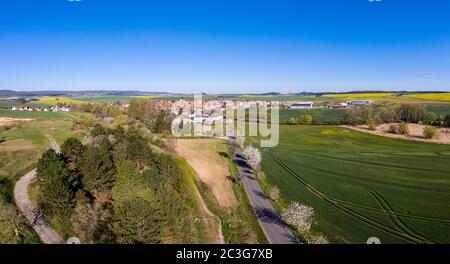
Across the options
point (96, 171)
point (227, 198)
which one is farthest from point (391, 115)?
point (96, 171)

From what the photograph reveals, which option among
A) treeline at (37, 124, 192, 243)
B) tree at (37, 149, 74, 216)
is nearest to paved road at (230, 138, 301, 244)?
treeline at (37, 124, 192, 243)

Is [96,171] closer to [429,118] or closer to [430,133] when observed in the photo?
[430,133]

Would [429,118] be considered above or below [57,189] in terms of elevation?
above

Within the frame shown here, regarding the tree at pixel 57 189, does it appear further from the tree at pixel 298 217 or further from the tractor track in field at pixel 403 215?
the tractor track in field at pixel 403 215

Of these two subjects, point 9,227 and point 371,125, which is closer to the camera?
point 9,227

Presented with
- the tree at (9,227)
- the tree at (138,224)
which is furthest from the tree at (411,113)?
the tree at (9,227)

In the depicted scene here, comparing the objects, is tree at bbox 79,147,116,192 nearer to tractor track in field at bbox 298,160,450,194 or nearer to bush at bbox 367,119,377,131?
tractor track in field at bbox 298,160,450,194
